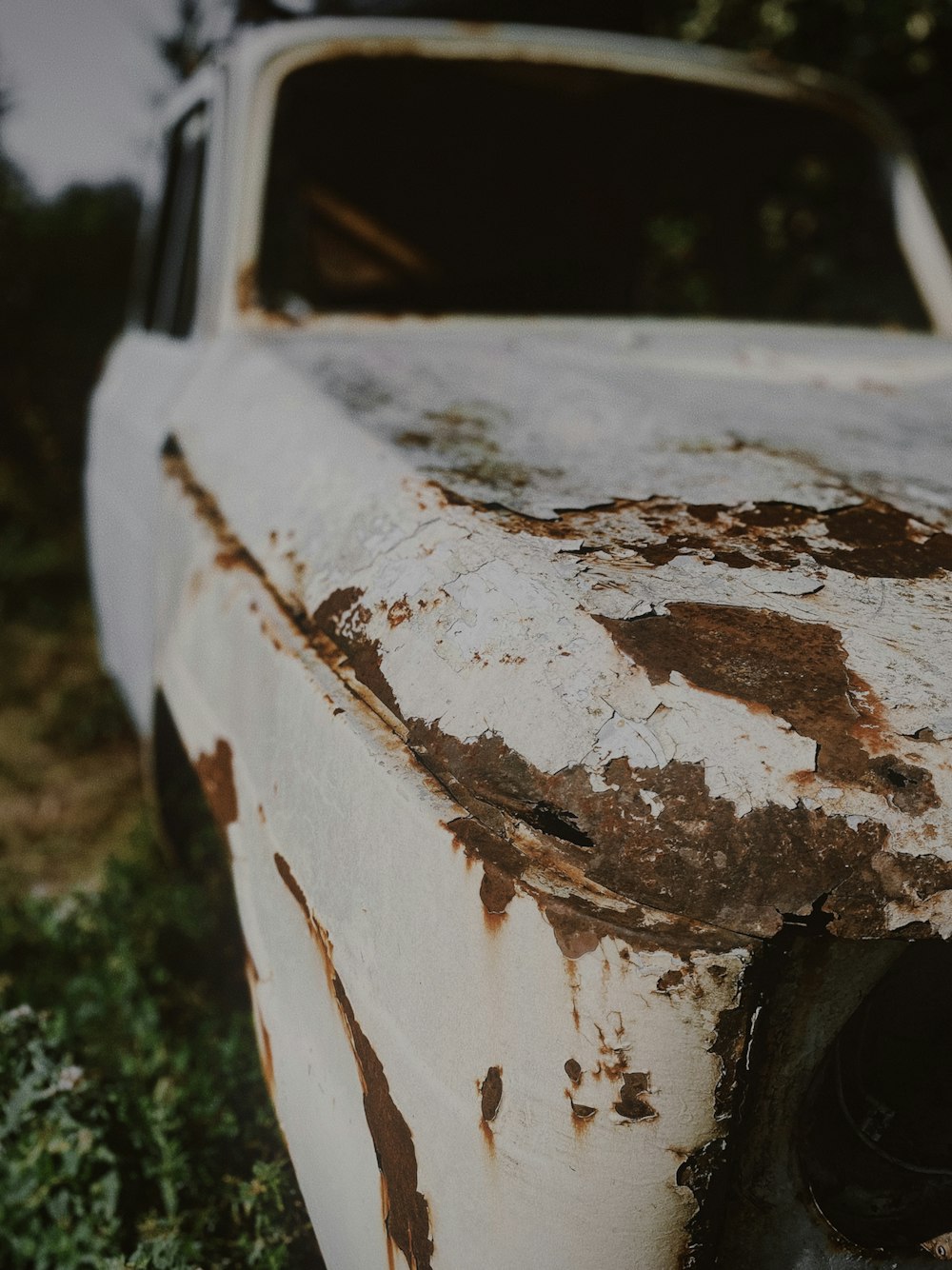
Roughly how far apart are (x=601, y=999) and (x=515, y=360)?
1.17 m

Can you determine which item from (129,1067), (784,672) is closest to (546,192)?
(784,672)

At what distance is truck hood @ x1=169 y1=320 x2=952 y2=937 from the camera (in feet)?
2.04

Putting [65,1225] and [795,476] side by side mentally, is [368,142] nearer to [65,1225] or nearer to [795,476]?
[795,476]

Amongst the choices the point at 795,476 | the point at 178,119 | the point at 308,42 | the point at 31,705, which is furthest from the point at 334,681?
the point at 31,705

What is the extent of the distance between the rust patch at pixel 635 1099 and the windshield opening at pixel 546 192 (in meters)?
1.59

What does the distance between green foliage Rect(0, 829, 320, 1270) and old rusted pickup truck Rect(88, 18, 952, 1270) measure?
489 mm

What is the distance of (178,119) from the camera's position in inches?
103

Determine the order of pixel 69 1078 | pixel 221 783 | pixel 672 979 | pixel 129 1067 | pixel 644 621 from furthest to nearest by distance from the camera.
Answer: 1. pixel 129 1067
2. pixel 69 1078
3. pixel 221 783
4. pixel 644 621
5. pixel 672 979

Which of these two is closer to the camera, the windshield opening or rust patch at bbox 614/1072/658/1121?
rust patch at bbox 614/1072/658/1121

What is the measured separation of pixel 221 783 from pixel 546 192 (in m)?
2.04

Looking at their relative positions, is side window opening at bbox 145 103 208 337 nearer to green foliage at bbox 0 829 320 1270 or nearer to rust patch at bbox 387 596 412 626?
green foliage at bbox 0 829 320 1270

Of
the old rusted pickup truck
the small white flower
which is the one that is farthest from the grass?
the old rusted pickup truck

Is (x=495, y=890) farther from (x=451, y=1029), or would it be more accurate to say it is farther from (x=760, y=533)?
(x=760, y=533)

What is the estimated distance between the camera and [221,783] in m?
1.09
